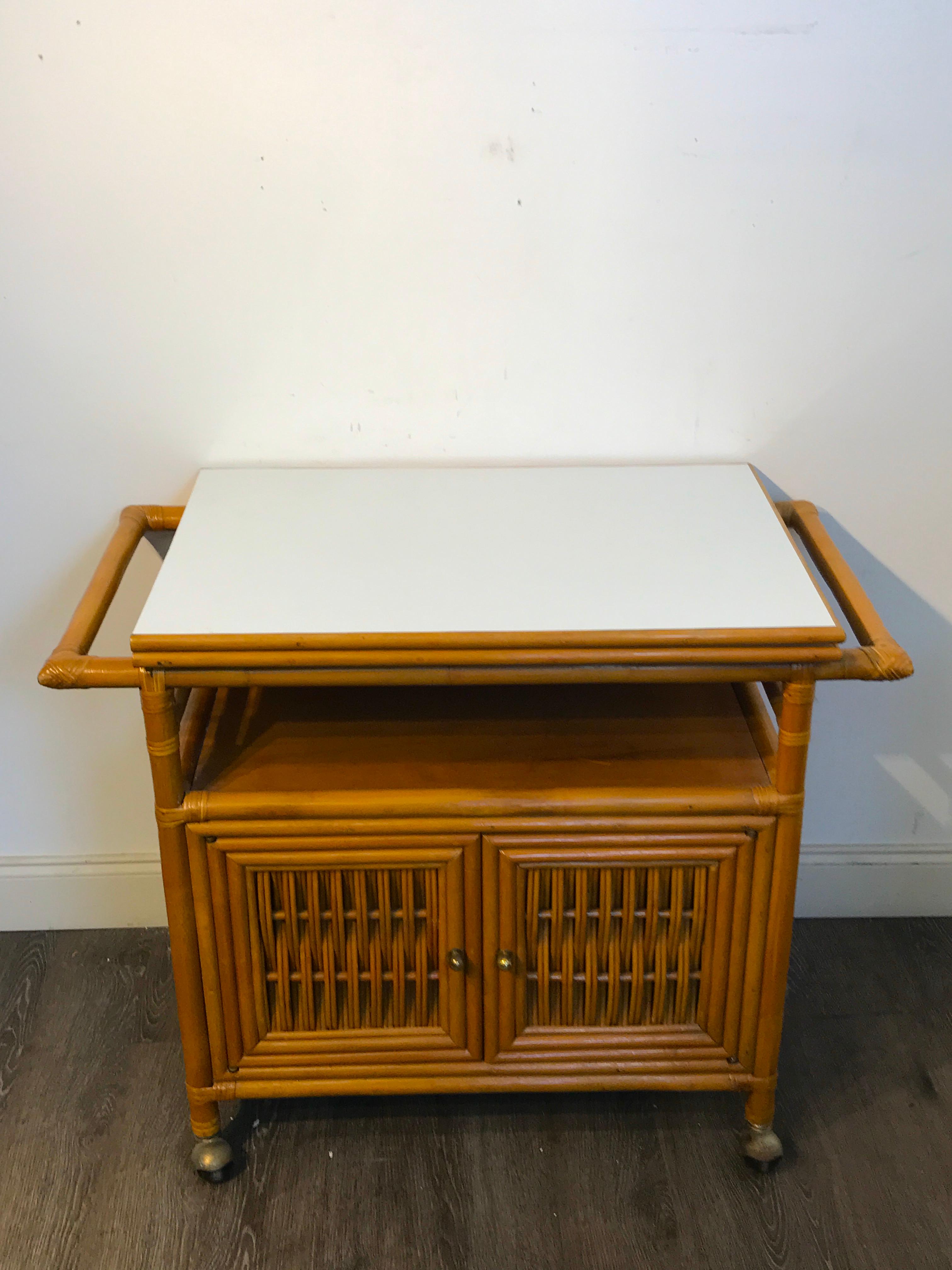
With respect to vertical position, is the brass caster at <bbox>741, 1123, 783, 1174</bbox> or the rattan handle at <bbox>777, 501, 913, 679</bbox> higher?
the rattan handle at <bbox>777, 501, 913, 679</bbox>

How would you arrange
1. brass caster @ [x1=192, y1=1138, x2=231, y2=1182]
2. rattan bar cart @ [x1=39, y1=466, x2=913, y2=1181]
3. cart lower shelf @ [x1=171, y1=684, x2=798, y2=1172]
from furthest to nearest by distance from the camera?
brass caster @ [x1=192, y1=1138, x2=231, y2=1182] → cart lower shelf @ [x1=171, y1=684, x2=798, y2=1172] → rattan bar cart @ [x1=39, y1=466, x2=913, y2=1181]

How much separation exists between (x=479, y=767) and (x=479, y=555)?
259mm

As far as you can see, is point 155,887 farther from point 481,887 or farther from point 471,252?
point 471,252

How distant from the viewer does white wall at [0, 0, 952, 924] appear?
1.40 meters

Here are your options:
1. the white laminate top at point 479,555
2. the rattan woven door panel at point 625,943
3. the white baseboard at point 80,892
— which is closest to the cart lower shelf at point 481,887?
the rattan woven door panel at point 625,943

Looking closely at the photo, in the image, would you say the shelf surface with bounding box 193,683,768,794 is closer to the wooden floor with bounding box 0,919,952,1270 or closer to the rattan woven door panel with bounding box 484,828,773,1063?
the rattan woven door panel with bounding box 484,828,773,1063

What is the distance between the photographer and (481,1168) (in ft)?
5.08

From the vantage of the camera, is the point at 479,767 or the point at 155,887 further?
the point at 155,887

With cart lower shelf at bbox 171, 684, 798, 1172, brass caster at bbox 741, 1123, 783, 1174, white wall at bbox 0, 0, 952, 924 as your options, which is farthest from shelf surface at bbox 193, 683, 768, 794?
brass caster at bbox 741, 1123, 783, 1174

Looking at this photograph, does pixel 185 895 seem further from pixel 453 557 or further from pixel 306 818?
pixel 453 557

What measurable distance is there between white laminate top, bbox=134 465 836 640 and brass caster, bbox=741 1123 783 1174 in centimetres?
74

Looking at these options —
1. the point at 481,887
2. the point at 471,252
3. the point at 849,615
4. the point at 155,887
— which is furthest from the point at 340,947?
the point at 471,252

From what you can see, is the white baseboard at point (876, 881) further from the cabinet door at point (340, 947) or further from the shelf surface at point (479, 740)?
the cabinet door at point (340, 947)

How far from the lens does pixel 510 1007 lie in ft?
4.79
